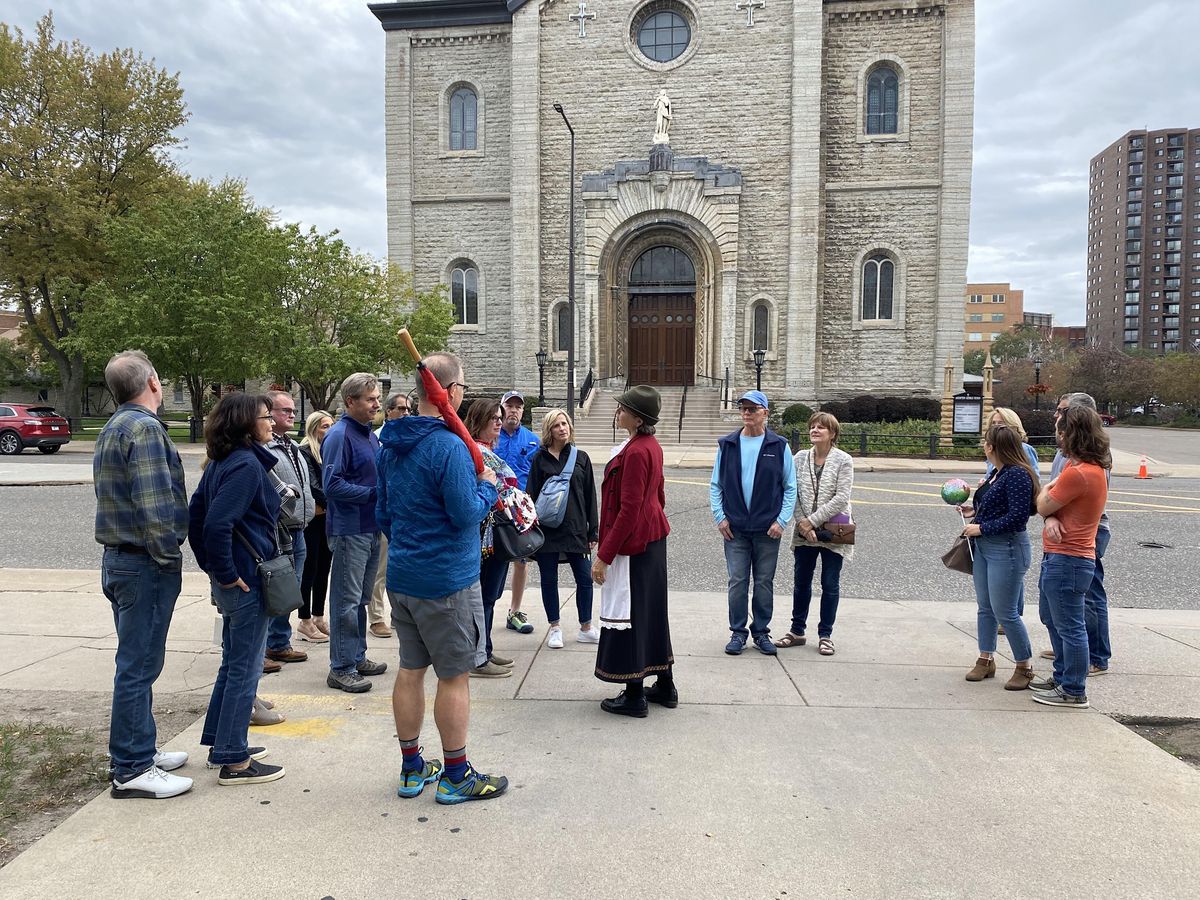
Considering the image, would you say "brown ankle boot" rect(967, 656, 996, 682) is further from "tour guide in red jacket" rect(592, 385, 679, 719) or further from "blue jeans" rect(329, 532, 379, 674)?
"blue jeans" rect(329, 532, 379, 674)

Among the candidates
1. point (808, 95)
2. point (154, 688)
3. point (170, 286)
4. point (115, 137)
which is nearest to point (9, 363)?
point (115, 137)

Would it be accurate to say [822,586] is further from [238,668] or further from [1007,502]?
[238,668]

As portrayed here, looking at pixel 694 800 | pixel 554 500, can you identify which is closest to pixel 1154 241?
pixel 554 500

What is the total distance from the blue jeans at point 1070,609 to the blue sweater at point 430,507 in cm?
360

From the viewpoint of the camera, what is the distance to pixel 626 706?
4.72 metres

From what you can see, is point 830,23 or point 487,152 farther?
point 487,152

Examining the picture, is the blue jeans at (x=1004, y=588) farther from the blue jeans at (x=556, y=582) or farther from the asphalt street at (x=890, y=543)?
the blue jeans at (x=556, y=582)

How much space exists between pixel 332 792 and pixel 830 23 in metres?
32.7

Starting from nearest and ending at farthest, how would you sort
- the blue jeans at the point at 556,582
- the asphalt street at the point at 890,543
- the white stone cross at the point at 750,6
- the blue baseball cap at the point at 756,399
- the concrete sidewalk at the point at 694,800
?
the concrete sidewalk at the point at 694,800 < the blue baseball cap at the point at 756,399 < the blue jeans at the point at 556,582 < the asphalt street at the point at 890,543 < the white stone cross at the point at 750,6

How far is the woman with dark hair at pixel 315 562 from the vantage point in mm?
6340

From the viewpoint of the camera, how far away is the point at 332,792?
3.76m

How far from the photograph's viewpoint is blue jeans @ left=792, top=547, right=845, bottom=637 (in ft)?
19.7

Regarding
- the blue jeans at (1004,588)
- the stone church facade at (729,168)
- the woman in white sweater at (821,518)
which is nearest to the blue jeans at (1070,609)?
the blue jeans at (1004,588)

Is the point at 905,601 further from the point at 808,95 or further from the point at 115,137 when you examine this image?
the point at 115,137
